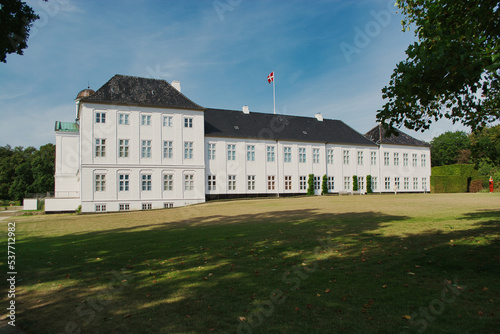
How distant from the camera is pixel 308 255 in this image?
804cm

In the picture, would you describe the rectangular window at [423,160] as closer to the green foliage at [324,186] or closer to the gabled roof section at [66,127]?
the green foliage at [324,186]

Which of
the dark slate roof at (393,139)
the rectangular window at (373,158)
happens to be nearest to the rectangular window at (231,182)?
the rectangular window at (373,158)

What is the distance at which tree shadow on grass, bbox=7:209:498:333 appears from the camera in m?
4.59

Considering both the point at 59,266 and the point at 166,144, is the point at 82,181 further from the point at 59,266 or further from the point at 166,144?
the point at 59,266

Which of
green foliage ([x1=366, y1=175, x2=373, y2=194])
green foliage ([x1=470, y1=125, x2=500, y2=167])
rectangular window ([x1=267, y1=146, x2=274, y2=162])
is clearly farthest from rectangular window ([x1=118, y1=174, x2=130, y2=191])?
green foliage ([x1=366, y1=175, x2=373, y2=194])

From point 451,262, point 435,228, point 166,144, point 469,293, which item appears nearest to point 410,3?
point 435,228

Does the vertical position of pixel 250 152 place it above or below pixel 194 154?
above

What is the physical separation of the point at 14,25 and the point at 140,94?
27.2 metres

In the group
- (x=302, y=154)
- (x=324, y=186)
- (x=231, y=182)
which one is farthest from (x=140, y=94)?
(x=324, y=186)

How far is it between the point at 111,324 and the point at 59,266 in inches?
177

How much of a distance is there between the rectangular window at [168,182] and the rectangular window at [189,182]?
1.45 m

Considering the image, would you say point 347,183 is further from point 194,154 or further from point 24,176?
point 24,176

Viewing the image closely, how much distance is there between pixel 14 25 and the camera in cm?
874

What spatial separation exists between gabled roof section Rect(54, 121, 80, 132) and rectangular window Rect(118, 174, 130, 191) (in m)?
16.2
